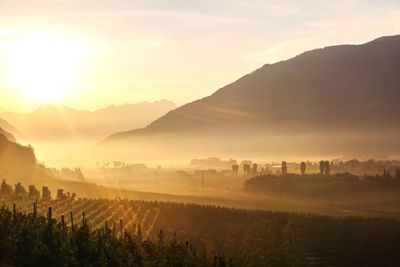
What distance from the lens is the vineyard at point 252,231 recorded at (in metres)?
92.2

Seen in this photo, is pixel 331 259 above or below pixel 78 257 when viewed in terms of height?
below

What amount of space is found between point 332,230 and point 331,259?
1897 centimetres

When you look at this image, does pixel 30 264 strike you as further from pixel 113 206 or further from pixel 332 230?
pixel 113 206

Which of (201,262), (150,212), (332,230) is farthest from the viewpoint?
(150,212)

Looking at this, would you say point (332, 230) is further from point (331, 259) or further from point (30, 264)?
point (30, 264)

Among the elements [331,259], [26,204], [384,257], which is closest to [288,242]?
[331,259]

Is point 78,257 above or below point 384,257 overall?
above

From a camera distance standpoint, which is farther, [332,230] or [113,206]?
[113,206]

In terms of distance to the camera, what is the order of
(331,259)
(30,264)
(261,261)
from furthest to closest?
(331,259)
(261,261)
(30,264)

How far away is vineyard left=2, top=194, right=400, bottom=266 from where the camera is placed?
9219cm

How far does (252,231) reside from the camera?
4311 inches

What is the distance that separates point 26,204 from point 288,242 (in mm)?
61553

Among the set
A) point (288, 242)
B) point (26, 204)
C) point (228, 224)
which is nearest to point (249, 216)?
point (228, 224)

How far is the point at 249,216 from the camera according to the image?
127 metres
